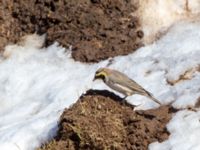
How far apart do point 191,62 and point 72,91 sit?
1852mm

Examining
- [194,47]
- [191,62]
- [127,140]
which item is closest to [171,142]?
[127,140]

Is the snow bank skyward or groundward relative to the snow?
skyward

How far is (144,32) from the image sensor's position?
40.4 feet

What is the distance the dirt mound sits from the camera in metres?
8.89

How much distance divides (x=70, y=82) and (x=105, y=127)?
109 inches

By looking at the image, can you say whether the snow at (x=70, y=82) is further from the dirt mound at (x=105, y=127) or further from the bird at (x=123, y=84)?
the bird at (x=123, y=84)

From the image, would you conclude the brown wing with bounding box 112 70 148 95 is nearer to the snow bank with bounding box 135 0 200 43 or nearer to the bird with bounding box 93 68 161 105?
the bird with bounding box 93 68 161 105

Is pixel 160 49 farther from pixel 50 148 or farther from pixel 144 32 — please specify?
pixel 50 148

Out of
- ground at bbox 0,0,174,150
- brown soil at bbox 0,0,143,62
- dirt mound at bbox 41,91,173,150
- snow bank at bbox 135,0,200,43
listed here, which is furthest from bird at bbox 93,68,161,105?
snow bank at bbox 135,0,200,43

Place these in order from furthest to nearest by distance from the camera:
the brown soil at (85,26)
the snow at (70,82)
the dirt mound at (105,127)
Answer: the brown soil at (85,26)
the snow at (70,82)
the dirt mound at (105,127)

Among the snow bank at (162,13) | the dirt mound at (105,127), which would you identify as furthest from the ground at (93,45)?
the snow bank at (162,13)

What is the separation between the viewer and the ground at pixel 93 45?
895 centimetres

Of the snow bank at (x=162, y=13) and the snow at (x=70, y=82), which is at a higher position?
the snow bank at (x=162, y=13)

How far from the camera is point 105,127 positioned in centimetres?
892
